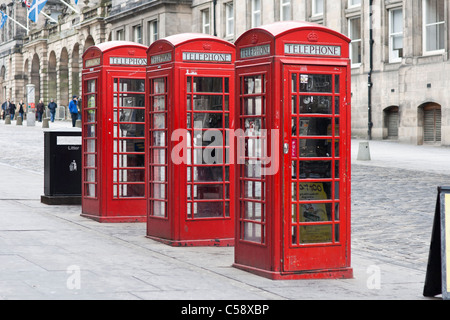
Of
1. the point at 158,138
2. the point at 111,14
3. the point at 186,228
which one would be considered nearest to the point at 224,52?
the point at 158,138

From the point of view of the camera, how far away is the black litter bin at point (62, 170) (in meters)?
13.4

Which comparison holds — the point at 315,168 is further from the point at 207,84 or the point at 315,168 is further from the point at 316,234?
the point at 207,84

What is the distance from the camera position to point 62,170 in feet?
44.2

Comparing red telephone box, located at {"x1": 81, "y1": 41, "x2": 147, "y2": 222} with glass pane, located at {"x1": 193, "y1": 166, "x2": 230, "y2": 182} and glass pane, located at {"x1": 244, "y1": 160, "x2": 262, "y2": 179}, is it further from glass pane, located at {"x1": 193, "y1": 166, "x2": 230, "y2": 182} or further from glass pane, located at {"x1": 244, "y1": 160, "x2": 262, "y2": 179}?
glass pane, located at {"x1": 244, "y1": 160, "x2": 262, "y2": 179}

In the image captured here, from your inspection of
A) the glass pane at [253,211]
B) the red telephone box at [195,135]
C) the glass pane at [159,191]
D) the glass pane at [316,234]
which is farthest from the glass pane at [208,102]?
the glass pane at [316,234]

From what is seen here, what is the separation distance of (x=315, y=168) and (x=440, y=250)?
4.42 ft

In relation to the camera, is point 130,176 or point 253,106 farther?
point 130,176

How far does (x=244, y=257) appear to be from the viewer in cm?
795

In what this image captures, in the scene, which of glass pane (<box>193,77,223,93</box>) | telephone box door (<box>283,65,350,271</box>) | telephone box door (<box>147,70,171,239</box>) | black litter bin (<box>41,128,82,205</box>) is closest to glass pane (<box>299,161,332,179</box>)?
telephone box door (<box>283,65,350,271</box>)

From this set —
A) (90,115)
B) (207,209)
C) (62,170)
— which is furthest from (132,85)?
(62,170)

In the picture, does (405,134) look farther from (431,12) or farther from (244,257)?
(244,257)

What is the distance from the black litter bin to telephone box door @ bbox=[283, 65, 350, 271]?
656 cm

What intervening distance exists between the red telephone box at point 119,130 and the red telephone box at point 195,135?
5.38 ft

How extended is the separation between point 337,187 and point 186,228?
7.82 feet
